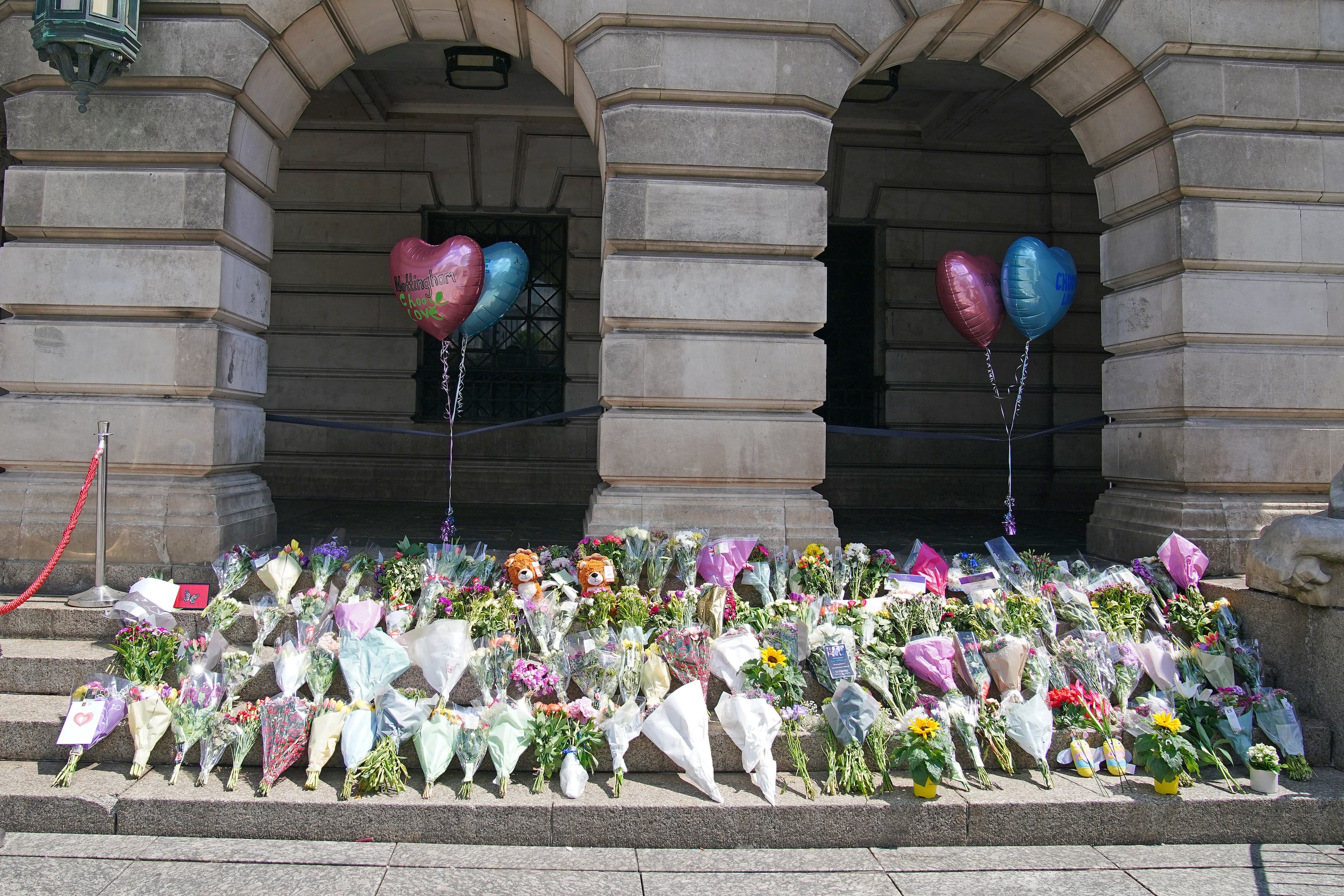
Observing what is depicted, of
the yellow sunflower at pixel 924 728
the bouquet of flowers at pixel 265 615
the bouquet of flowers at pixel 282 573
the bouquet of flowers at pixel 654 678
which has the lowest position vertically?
the yellow sunflower at pixel 924 728

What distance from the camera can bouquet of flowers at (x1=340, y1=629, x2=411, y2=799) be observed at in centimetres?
454

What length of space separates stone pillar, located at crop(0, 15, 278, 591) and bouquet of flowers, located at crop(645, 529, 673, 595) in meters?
3.14

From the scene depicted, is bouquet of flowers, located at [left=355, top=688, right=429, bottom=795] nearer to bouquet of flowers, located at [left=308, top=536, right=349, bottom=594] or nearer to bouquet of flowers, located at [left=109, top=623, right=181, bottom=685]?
bouquet of flowers, located at [left=109, top=623, right=181, bottom=685]

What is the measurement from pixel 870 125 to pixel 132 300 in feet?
29.3

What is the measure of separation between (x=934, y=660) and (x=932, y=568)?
1420 millimetres

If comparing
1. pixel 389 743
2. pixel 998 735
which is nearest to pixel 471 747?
pixel 389 743

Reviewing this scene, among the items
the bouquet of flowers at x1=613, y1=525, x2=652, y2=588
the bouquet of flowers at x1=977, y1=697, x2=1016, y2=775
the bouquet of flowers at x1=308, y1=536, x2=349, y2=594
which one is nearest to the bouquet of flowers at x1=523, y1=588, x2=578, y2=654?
the bouquet of flowers at x1=613, y1=525, x2=652, y2=588

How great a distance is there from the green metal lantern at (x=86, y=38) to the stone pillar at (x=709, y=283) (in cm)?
318

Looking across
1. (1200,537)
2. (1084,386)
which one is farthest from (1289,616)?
(1084,386)

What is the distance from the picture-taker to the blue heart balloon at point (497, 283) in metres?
7.53

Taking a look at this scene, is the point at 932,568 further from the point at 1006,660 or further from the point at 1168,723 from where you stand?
the point at 1168,723

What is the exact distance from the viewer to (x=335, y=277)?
11.6 meters

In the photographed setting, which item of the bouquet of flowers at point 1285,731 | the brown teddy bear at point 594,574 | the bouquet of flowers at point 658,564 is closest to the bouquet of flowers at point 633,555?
the bouquet of flowers at point 658,564

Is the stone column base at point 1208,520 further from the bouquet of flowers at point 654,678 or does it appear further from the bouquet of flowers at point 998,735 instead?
the bouquet of flowers at point 654,678
